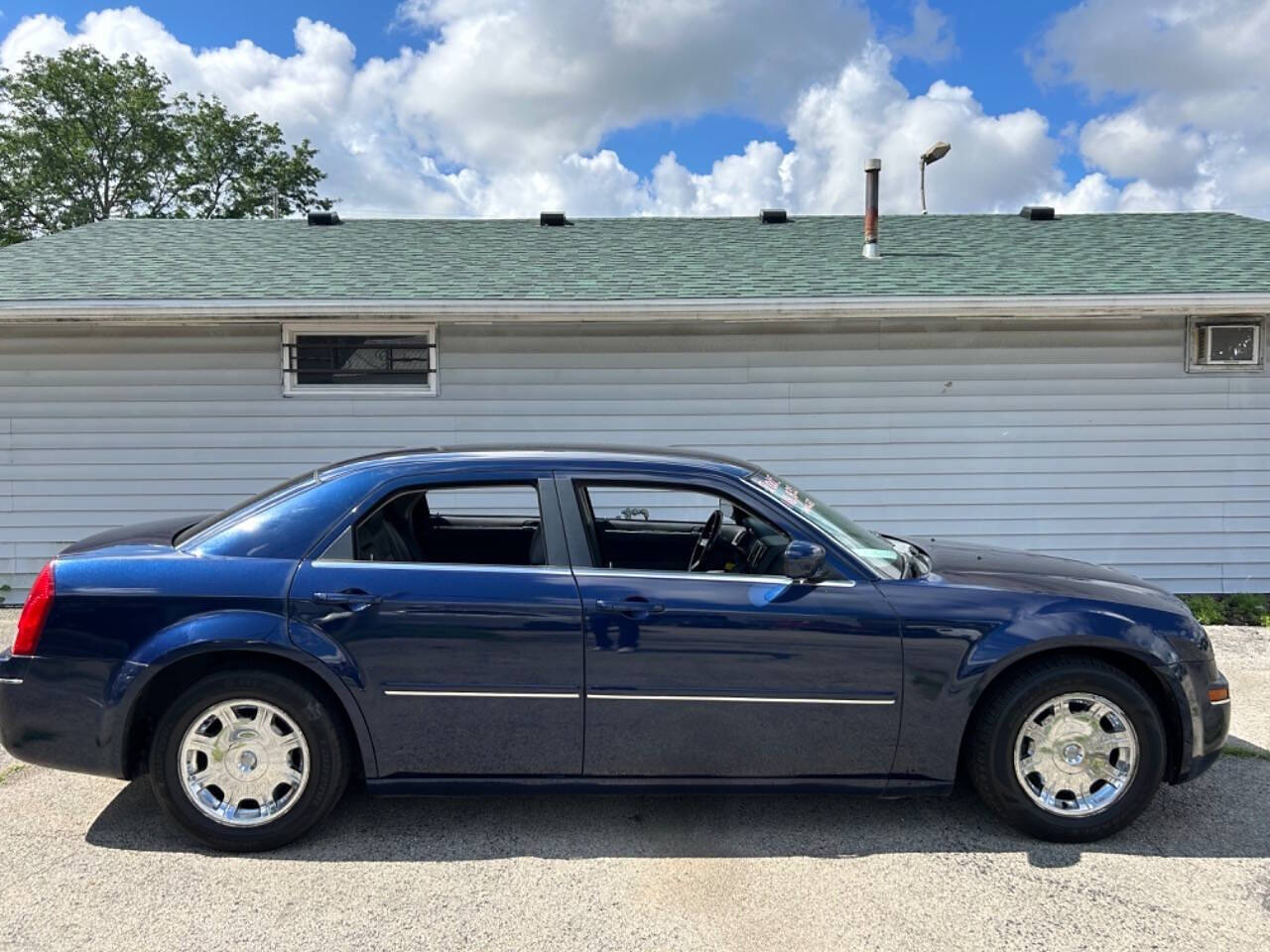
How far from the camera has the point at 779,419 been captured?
6.98 m

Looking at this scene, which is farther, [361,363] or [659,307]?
[361,363]

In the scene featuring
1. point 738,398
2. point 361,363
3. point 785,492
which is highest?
point 361,363

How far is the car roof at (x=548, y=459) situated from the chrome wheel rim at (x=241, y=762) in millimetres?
956

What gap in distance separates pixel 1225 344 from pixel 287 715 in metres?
7.66

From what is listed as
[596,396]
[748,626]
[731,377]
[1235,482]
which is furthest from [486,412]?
[1235,482]

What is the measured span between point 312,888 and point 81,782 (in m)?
1.61

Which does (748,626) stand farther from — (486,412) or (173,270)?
(173,270)

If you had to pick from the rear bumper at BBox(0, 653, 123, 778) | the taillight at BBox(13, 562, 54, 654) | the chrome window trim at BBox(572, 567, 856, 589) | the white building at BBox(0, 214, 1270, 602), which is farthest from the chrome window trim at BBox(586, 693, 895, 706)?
the white building at BBox(0, 214, 1270, 602)

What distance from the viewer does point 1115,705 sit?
3107 millimetres

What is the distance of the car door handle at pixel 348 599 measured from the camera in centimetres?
300

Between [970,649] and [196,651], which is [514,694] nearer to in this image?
[196,651]

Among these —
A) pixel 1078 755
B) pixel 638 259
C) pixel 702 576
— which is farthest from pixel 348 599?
pixel 638 259

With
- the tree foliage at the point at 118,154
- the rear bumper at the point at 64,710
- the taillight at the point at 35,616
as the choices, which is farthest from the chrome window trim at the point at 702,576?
the tree foliage at the point at 118,154

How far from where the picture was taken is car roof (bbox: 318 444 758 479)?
10.9 feet
